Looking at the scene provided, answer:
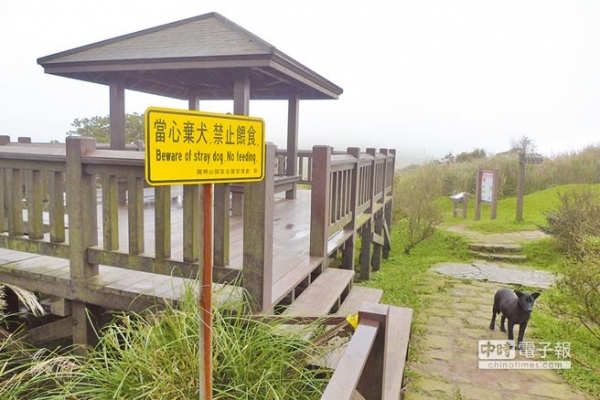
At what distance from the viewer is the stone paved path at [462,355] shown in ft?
10.6

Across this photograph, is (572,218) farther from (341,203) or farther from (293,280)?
(293,280)

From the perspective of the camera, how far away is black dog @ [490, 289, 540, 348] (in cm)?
375

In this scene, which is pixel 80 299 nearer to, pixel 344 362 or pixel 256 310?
pixel 256 310

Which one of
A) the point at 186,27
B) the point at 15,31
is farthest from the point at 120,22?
the point at 186,27

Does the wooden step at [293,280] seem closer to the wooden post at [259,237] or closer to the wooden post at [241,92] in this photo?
the wooden post at [259,237]

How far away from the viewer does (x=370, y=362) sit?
1.98m

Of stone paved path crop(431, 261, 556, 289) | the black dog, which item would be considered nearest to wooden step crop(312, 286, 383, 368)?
the black dog

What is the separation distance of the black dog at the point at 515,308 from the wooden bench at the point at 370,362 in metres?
1.42

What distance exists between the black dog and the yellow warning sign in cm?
321

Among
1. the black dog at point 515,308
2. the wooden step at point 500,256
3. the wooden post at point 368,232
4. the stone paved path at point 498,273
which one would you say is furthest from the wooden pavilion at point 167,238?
the wooden step at point 500,256

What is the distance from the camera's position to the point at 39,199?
10.00 feet

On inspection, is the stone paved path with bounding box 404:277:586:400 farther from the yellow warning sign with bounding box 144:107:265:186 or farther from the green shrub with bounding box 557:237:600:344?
the yellow warning sign with bounding box 144:107:265:186

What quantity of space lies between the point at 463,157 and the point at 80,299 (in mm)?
22154

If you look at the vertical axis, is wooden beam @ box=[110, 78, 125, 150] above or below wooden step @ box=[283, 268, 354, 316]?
above
